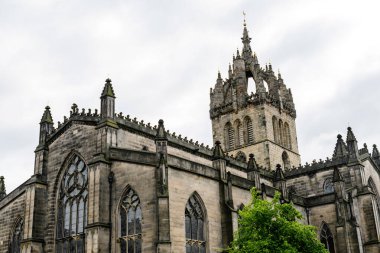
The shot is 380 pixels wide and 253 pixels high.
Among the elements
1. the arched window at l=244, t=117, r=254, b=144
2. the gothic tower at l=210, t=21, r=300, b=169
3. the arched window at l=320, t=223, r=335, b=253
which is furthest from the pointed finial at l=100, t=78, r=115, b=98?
the arched window at l=244, t=117, r=254, b=144

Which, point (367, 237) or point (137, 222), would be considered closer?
point (137, 222)

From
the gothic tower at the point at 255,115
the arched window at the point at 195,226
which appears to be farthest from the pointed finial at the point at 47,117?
the gothic tower at the point at 255,115

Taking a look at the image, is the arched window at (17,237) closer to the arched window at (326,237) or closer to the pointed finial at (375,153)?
the arched window at (326,237)

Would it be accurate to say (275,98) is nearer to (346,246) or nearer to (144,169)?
(346,246)

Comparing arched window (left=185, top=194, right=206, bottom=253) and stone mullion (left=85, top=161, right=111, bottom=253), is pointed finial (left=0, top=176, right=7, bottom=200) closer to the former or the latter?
stone mullion (left=85, top=161, right=111, bottom=253)

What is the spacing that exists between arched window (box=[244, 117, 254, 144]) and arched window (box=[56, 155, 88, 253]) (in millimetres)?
23634

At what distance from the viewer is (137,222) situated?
26.2 m

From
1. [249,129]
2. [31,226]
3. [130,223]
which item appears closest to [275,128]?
[249,129]

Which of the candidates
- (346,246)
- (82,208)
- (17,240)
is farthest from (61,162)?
(346,246)

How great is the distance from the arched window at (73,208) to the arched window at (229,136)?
2411cm

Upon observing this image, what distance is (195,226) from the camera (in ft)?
90.2

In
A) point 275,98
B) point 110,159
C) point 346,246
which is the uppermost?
point 275,98

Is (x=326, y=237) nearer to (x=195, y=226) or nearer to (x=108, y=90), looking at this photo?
(x=195, y=226)

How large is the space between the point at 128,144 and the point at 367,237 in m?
19.7
